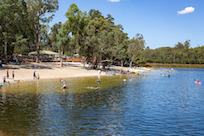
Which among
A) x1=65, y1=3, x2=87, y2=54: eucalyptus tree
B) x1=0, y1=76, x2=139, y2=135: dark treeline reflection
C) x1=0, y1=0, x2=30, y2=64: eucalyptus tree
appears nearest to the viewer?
x1=0, y1=76, x2=139, y2=135: dark treeline reflection

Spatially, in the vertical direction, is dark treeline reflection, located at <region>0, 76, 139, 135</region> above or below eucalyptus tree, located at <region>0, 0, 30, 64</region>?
below

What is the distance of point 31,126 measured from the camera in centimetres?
1786

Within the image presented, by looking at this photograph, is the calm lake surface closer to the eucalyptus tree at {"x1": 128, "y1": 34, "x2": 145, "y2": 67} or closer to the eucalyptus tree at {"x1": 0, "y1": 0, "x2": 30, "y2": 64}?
the eucalyptus tree at {"x1": 0, "y1": 0, "x2": 30, "y2": 64}

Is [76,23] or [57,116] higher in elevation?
[76,23]

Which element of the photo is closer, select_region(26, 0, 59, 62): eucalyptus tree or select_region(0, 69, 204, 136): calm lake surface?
select_region(0, 69, 204, 136): calm lake surface

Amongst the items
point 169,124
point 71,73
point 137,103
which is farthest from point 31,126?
point 71,73

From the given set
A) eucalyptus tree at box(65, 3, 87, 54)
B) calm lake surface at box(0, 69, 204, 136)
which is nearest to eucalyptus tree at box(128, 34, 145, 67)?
eucalyptus tree at box(65, 3, 87, 54)

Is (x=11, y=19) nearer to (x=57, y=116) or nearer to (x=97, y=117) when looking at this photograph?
(x=57, y=116)

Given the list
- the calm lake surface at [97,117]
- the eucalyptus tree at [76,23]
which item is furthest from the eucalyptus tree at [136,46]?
the calm lake surface at [97,117]

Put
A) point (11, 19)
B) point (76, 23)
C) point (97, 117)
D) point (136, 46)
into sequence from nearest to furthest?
point (97, 117) → point (11, 19) → point (76, 23) → point (136, 46)

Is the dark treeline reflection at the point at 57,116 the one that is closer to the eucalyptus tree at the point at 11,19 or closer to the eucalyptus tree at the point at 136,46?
the eucalyptus tree at the point at 11,19

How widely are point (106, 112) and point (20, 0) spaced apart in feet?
184

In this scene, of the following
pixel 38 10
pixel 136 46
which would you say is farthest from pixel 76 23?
pixel 136 46

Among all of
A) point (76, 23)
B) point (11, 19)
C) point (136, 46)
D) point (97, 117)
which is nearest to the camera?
point (97, 117)
